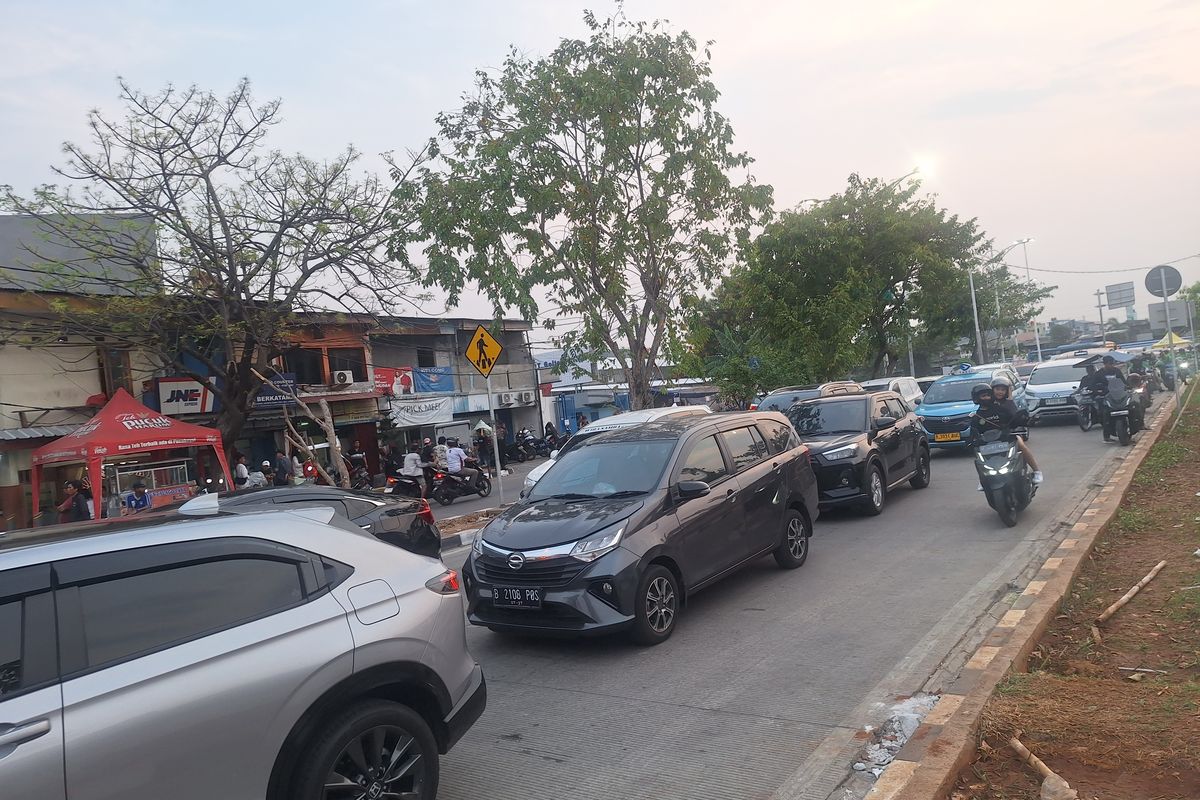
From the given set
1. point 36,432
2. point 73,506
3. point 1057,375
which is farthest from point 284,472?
point 1057,375

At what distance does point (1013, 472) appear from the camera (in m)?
9.87

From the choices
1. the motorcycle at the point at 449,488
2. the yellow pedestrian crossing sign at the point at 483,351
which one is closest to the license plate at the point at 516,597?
the yellow pedestrian crossing sign at the point at 483,351

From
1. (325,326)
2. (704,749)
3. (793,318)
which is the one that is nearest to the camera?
(704,749)

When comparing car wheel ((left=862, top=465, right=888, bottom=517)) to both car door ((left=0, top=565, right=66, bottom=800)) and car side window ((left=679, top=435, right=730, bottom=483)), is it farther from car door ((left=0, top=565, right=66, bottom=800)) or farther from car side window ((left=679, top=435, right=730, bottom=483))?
car door ((left=0, top=565, right=66, bottom=800))

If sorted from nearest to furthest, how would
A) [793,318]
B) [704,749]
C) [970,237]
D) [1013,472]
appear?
[704,749] < [1013,472] < [793,318] < [970,237]

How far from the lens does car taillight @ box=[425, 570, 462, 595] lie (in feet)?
13.4

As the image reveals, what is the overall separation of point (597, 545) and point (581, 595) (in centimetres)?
38

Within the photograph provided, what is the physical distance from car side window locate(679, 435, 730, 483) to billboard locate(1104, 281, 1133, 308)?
51.3 metres

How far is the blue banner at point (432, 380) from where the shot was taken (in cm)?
3200

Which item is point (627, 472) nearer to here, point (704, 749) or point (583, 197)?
point (704, 749)

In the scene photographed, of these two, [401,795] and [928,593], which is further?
[928,593]

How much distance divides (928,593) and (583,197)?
1114 centimetres

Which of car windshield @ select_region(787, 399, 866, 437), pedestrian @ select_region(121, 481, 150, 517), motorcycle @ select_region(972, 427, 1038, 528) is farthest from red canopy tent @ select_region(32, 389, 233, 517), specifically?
motorcycle @ select_region(972, 427, 1038, 528)

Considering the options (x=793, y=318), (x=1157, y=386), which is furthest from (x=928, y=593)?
(x=1157, y=386)
